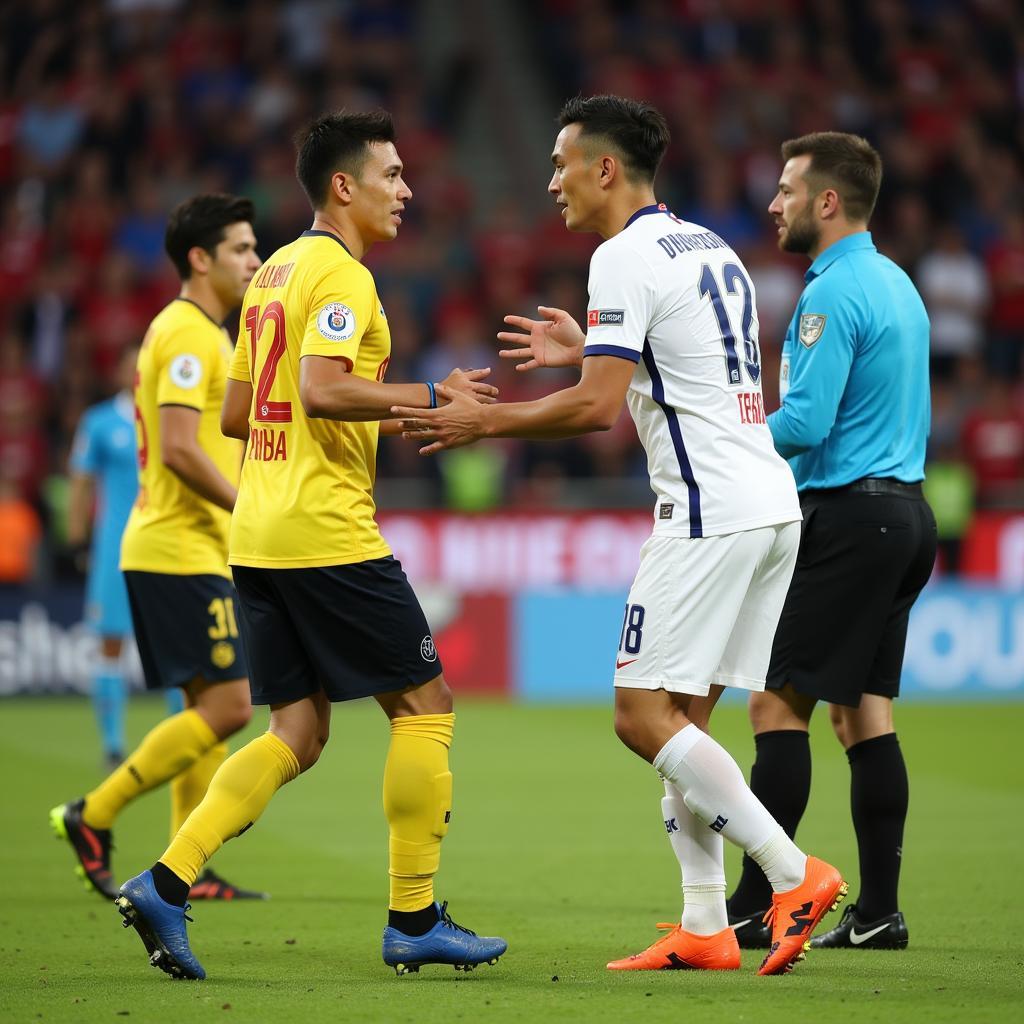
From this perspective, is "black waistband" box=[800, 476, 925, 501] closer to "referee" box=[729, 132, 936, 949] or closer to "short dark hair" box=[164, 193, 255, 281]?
"referee" box=[729, 132, 936, 949]

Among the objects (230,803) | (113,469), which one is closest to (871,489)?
(230,803)

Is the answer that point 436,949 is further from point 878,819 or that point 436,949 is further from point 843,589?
point 843,589

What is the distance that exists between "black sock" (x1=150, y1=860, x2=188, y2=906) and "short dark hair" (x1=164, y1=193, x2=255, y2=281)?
279 centimetres

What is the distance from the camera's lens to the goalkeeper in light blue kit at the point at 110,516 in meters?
9.45

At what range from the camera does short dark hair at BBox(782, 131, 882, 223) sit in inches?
228

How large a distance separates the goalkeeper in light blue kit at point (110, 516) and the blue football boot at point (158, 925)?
14.8 ft

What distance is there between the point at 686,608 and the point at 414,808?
987 mm

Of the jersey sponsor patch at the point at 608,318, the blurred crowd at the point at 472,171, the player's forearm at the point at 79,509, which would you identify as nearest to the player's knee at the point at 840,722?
the jersey sponsor patch at the point at 608,318

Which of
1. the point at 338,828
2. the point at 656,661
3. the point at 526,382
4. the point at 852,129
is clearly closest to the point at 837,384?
the point at 656,661

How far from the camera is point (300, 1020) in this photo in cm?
437

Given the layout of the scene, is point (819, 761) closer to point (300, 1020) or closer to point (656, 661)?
point (656, 661)

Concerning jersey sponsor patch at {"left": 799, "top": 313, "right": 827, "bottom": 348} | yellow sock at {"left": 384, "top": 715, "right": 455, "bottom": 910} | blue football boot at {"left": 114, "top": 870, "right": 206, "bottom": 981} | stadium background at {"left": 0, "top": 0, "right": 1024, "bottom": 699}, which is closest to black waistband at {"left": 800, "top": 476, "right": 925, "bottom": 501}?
jersey sponsor patch at {"left": 799, "top": 313, "right": 827, "bottom": 348}

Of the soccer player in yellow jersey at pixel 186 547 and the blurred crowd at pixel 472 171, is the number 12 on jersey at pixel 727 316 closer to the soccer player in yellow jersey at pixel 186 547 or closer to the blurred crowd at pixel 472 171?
the soccer player in yellow jersey at pixel 186 547

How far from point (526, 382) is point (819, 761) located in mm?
7340
